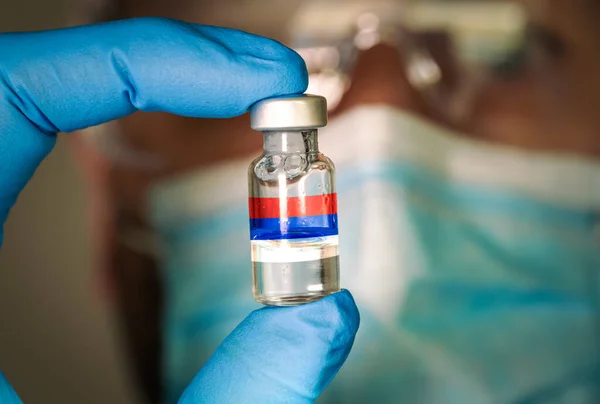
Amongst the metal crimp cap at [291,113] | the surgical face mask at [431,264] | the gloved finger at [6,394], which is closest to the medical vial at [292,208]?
the metal crimp cap at [291,113]

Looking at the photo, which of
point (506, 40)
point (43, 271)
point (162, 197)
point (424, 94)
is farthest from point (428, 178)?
point (43, 271)

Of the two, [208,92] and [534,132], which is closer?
[208,92]

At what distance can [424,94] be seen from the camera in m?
1.58

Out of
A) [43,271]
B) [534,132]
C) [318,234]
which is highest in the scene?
[534,132]

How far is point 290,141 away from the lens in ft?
3.03

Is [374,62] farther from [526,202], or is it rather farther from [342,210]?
[526,202]

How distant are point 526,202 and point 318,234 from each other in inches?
32.9

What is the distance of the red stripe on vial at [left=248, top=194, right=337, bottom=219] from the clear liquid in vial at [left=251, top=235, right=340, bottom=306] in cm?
4

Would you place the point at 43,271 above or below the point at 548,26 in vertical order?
below

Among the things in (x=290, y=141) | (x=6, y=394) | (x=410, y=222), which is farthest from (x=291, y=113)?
(x=410, y=222)

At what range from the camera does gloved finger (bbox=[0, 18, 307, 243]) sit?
3.00 ft

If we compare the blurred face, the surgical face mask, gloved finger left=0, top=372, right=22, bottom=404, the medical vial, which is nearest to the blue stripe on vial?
the medical vial

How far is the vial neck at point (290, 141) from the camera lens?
0.92 meters

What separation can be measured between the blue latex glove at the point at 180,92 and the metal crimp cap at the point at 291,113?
6 centimetres
